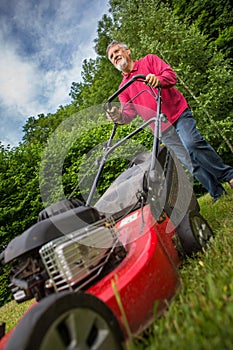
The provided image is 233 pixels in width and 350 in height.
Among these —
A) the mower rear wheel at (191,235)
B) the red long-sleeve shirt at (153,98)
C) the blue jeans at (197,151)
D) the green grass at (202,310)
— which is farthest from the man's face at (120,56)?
the green grass at (202,310)

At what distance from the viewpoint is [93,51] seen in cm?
1627

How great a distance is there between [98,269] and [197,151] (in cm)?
166

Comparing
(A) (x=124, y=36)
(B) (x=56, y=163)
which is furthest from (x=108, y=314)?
(A) (x=124, y=36)

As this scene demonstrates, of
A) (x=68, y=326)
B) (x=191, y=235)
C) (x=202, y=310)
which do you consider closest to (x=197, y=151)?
(x=191, y=235)

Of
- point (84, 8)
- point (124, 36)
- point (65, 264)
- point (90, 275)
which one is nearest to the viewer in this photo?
point (65, 264)

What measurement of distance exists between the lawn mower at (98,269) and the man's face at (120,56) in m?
1.26

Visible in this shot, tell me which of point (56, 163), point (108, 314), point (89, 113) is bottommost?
point (108, 314)

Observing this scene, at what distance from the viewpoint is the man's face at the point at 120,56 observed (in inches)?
108

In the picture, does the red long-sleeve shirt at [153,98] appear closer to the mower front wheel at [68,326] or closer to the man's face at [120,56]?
the man's face at [120,56]

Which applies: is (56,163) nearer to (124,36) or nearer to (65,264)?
(65,264)

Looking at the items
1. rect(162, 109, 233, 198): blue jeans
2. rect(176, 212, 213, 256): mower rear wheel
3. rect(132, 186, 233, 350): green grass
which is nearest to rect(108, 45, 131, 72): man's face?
rect(162, 109, 233, 198): blue jeans

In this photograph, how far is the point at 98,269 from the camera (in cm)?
138

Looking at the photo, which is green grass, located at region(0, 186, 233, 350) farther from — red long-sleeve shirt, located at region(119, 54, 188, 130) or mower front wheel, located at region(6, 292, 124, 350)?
red long-sleeve shirt, located at region(119, 54, 188, 130)

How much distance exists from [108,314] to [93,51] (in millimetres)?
16961
